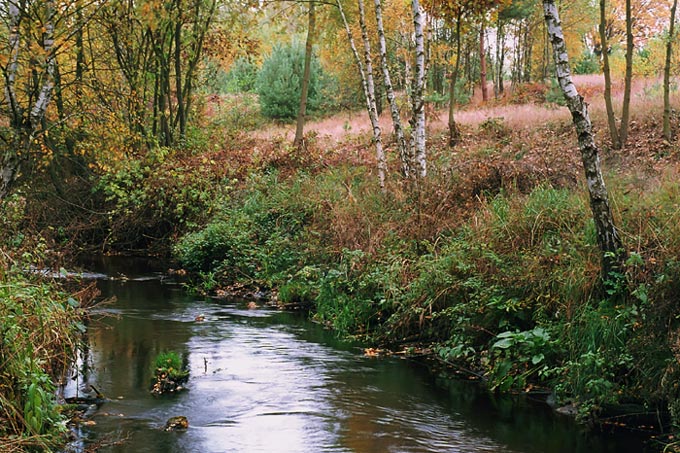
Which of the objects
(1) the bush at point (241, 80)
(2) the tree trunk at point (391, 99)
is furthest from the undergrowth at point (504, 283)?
(1) the bush at point (241, 80)

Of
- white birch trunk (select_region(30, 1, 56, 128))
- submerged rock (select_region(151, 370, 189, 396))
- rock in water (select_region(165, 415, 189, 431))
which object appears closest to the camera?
rock in water (select_region(165, 415, 189, 431))

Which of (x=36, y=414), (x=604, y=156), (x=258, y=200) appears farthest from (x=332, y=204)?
(x=36, y=414)

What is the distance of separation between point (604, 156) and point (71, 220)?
48.1 feet

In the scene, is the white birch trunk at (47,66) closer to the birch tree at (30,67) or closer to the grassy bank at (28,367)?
the birch tree at (30,67)

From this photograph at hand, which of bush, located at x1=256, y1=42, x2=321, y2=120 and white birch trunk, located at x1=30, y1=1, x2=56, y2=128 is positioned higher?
bush, located at x1=256, y1=42, x2=321, y2=120

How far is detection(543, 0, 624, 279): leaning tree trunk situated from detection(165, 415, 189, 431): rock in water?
491 centimetres

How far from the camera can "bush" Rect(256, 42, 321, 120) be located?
37.6m

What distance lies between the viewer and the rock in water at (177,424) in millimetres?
7102

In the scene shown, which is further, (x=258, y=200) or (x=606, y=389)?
(x=258, y=200)

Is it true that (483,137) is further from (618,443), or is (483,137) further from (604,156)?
(618,443)

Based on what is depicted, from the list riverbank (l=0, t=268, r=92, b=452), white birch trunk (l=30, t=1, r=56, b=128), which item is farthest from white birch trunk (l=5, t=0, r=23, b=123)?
riverbank (l=0, t=268, r=92, b=452)

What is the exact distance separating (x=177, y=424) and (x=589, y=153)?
17.8 feet

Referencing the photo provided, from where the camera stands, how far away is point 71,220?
20531mm

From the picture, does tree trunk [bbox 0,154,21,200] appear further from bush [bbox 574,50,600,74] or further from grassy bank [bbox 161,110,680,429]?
bush [bbox 574,50,600,74]
